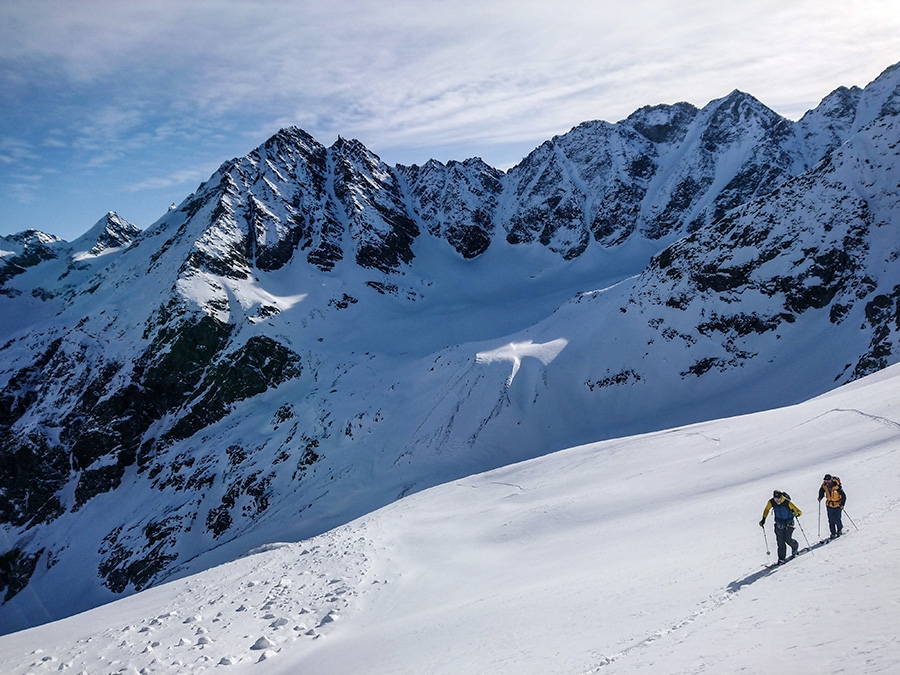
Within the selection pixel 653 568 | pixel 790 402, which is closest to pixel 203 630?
pixel 653 568

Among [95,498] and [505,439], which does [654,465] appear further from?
[95,498]

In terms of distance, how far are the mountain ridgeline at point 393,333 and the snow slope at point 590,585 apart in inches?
943

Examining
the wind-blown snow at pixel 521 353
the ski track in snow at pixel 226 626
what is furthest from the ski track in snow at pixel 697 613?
the wind-blown snow at pixel 521 353

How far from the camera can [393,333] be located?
85.6 meters

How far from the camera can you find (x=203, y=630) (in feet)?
51.2

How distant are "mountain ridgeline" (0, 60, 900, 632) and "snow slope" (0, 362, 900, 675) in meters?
24.0

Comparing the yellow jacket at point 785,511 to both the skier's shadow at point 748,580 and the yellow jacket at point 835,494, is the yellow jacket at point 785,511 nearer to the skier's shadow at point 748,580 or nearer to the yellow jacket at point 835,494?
the yellow jacket at point 835,494

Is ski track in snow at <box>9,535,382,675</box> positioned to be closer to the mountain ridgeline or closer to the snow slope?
the snow slope

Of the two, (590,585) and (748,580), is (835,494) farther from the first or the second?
(590,585)

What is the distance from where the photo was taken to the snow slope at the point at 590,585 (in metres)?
7.39

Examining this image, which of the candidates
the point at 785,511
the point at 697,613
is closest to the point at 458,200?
the point at 785,511

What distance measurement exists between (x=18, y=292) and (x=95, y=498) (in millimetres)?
89707

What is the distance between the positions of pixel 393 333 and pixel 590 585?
75.2 m

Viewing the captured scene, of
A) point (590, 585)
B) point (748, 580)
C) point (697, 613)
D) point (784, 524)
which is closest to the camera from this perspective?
point (697, 613)
